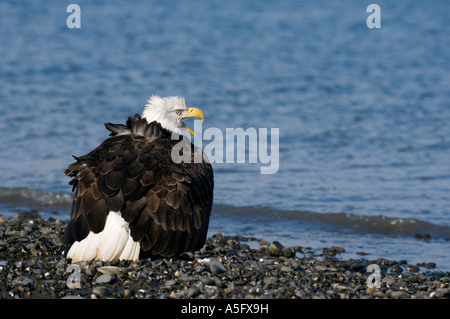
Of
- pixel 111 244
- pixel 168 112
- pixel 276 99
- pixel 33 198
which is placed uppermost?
pixel 276 99

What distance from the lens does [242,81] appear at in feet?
66.8

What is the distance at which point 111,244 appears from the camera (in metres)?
7.32

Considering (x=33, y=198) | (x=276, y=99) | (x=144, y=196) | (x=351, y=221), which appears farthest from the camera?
(x=276, y=99)

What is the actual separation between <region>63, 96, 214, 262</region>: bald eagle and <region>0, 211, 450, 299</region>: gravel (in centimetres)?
19

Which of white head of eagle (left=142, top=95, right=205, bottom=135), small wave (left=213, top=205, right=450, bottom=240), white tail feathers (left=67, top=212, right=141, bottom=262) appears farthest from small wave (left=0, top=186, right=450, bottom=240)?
white tail feathers (left=67, top=212, right=141, bottom=262)

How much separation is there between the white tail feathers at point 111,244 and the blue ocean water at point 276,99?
3543mm

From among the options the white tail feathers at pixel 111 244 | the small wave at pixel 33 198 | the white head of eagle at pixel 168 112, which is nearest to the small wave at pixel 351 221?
the small wave at pixel 33 198

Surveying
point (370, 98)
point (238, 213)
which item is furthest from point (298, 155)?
point (370, 98)

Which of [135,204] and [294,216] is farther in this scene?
[294,216]

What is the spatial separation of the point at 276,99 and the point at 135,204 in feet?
38.0

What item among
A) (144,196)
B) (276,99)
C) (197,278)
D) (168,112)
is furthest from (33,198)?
(276,99)

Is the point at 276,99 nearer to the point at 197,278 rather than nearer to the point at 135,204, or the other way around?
the point at 135,204

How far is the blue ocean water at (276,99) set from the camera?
1172 cm
